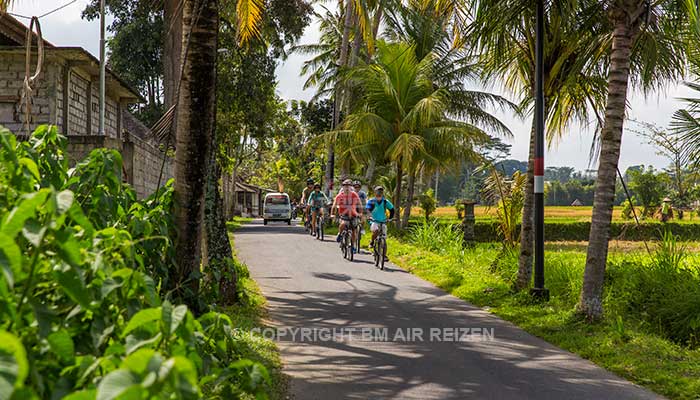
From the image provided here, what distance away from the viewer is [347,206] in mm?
18422

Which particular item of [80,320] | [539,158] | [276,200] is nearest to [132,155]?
[539,158]

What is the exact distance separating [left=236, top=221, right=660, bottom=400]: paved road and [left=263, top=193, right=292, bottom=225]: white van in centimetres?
3396

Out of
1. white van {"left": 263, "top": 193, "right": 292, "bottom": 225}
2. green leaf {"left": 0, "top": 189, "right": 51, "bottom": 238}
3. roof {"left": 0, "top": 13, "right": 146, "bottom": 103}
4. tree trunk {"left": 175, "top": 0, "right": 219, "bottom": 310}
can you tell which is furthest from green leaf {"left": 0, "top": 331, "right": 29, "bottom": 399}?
white van {"left": 263, "top": 193, "right": 292, "bottom": 225}

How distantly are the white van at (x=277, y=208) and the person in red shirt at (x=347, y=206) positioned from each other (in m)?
28.6

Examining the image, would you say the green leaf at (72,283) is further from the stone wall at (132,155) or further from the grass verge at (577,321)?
the stone wall at (132,155)

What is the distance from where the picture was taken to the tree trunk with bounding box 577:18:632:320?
9727 millimetres

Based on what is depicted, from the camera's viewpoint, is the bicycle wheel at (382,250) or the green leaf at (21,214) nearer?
the green leaf at (21,214)

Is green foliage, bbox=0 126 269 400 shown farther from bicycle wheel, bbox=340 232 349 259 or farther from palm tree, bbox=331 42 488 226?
palm tree, bbox=331 42 488 226

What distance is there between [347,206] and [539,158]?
7725 mm

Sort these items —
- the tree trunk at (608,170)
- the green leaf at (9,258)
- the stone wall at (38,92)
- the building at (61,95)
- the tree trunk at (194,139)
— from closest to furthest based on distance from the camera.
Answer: the green leaf at (9,258), the tree trunk at (194,139), the tree trunk at (608,170), the building at (61,95), the stone wall at (38,92)

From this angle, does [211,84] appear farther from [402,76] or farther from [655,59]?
[402,76]

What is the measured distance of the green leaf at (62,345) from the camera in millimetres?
2068

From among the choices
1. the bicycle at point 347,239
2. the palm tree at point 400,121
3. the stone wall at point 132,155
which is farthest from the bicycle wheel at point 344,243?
the palm tree at point 400,121

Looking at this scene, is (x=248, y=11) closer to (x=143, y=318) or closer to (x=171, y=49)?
(x=143, y=318)
